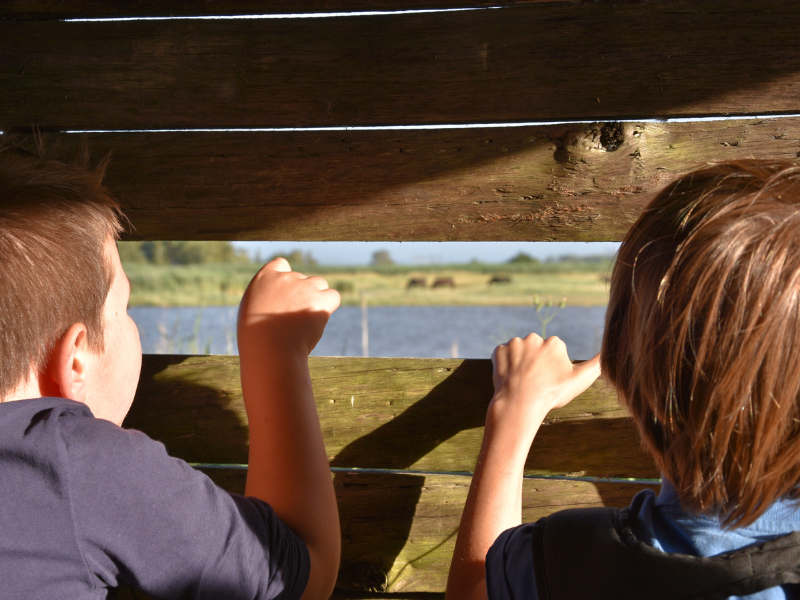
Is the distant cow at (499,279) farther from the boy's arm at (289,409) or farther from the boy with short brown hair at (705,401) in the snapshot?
the boy with short brown hair at (705,401)

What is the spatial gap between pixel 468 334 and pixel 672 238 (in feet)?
62.6

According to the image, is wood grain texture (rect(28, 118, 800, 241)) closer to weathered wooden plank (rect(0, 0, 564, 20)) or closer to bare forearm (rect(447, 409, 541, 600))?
weathered wooden plank (rect(0, 0, 564, 20))

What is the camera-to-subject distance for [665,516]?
3.23 ft

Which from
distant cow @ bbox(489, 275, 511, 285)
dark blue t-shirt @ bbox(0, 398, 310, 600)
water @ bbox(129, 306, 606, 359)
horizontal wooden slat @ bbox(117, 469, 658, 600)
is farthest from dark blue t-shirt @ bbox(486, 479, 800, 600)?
distant cow @ bbox(489, 275, 511, 285)

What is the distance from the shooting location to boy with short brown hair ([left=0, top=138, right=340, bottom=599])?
0.95 m

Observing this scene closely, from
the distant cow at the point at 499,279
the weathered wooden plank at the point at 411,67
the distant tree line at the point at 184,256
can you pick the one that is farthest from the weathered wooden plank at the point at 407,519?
the distant cow at the point at 499,279

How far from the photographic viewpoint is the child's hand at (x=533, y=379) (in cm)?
138

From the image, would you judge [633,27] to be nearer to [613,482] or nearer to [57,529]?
[613,482]

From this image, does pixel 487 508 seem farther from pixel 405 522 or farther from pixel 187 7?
pixel 187 7

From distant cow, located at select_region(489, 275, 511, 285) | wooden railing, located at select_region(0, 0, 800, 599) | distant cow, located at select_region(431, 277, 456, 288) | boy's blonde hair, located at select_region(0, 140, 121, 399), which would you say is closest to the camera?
boy's blonde hair, located at select_region(0, 140, 121, 399)

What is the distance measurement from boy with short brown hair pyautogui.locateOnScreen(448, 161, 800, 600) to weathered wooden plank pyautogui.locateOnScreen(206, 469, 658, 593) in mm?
584

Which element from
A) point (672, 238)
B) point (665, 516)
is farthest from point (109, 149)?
point (665, 516)

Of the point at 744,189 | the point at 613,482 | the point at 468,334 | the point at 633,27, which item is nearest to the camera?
the point at 744,189

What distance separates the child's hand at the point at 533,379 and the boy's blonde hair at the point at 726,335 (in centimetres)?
39
